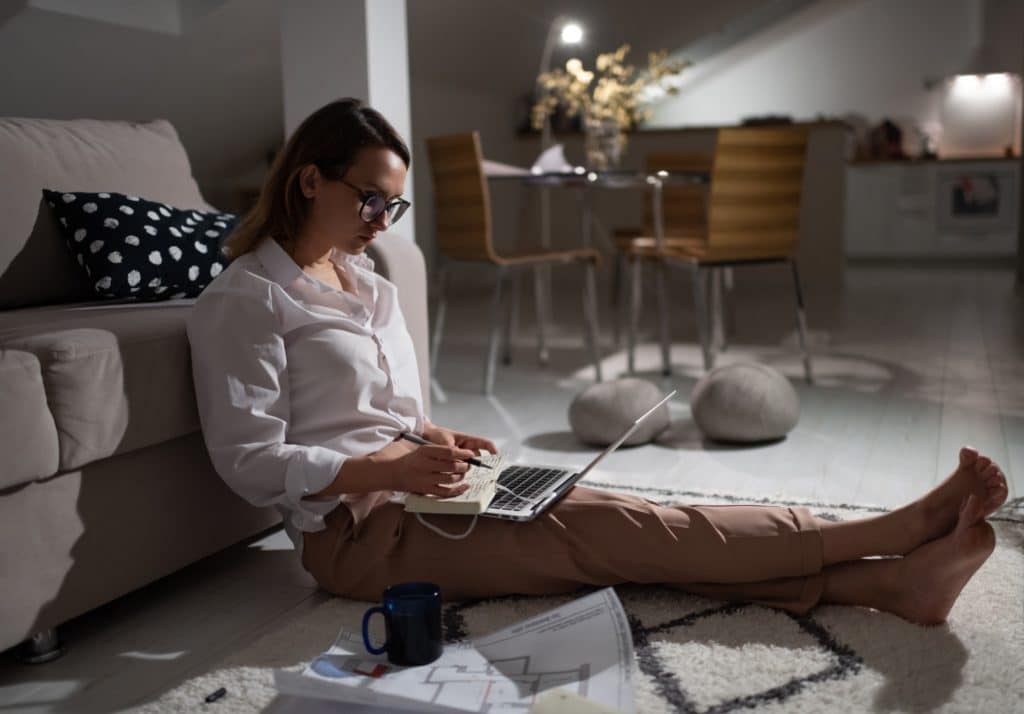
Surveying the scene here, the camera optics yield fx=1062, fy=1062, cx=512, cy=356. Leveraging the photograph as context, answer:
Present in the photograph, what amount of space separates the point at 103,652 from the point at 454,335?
336 centimetres

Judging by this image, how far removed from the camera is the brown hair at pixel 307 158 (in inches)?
61.1

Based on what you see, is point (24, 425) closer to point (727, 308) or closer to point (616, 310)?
point (616, 310)

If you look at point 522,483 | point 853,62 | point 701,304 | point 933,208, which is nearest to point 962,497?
point 522,483

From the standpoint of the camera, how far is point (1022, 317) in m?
4.92

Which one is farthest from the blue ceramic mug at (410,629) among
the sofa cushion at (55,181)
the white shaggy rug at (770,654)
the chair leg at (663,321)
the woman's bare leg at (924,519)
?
the chair leg at (663,321)

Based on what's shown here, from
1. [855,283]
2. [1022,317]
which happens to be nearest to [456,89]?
[855,283]

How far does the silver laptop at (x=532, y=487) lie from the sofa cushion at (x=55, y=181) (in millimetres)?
970

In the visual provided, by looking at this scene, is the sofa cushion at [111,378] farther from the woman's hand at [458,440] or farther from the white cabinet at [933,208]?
the white cabinet at [933,208]

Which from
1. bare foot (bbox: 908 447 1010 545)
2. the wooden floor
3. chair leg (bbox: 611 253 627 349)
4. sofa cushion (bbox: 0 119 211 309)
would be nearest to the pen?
the wooden floor

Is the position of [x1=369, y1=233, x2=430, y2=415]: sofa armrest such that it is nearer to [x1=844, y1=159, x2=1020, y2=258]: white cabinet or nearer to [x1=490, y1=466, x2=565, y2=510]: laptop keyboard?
[x1=490, y1=466, x2=565, y2=510]: laptop keyboard

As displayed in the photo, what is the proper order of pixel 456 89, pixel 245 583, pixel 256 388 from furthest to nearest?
1. pixel 456 89
2. pixel 245 583
3. pixel 256 388

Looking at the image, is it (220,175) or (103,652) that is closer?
(103,652)

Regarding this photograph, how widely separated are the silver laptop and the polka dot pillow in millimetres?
811

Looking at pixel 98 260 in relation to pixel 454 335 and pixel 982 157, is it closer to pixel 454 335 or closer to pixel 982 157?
pixel 454 335
